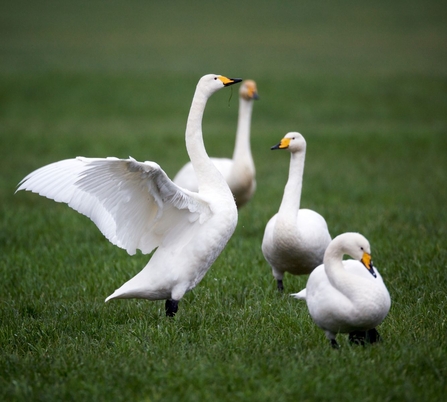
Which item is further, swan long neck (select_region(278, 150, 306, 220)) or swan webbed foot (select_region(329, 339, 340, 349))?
swan long neck (select_region(278, 150, 306, 220))

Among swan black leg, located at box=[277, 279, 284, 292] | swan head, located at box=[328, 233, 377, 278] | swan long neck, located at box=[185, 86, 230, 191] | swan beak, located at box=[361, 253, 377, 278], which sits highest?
swan long neck, located at box=[185, 86, 230, 191]

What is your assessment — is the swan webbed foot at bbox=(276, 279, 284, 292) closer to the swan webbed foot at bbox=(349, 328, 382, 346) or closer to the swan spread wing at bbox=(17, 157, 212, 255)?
the swan spread wing at bbox=(17, 157, 212, 255)

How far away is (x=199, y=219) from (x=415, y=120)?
1632 centimetres

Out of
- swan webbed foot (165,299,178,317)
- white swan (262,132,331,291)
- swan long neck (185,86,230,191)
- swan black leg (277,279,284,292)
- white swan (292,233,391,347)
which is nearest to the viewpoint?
white swan (292,233,391,347)

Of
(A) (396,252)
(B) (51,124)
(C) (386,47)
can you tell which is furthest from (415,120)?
(C) (386,47)

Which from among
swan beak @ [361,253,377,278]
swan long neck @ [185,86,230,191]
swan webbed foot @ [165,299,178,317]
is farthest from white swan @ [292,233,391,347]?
swan long neck @ [185,86,230,191]

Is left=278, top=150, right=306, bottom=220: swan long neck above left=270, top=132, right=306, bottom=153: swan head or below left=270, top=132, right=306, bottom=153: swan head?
below

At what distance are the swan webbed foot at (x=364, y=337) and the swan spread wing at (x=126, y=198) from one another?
1387mm

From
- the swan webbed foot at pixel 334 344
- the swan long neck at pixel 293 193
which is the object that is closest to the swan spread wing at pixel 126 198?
the swan long neck at pixel 293 193

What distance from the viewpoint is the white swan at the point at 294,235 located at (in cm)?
609

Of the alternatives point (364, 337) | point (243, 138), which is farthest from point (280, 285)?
point (243, 138)

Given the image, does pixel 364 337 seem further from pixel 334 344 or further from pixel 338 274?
pixel 338 274

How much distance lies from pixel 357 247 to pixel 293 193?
1.91m

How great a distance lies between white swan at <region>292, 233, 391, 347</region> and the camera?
170 inches
